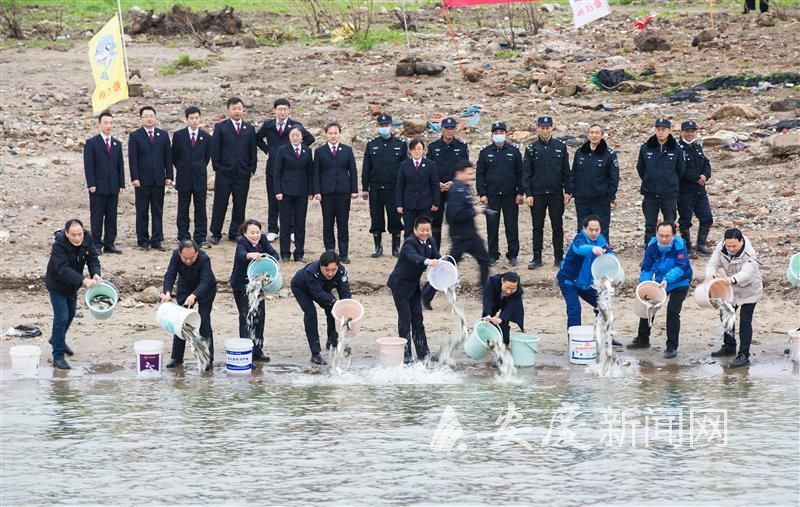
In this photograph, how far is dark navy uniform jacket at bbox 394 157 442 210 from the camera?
1711cm

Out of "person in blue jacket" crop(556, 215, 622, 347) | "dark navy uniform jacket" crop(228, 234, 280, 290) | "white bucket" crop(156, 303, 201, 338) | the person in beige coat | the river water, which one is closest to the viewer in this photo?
the river water

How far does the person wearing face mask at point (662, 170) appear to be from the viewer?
1728 centimetres

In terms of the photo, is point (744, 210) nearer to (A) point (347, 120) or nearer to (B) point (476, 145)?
(B) point (476, 145)

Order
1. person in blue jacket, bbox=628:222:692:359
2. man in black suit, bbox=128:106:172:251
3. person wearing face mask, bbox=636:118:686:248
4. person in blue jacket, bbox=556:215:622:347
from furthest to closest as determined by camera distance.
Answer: man in black suit, bbox=128:106:172:251, person wearing face mask, bbox=636:118:686:248, person in blue jacket, bbox=556:215:622:347, person in blue jacket, bbox=628:222:692:359

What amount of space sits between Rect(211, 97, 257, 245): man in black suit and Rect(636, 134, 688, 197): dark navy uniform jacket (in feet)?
17.7

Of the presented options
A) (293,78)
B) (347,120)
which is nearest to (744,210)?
(347,120)

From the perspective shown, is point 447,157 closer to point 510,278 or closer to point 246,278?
point 510,278

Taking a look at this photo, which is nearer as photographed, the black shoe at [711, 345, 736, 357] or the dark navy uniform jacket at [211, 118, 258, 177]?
the black shoe at [711, 345, 736, 357]

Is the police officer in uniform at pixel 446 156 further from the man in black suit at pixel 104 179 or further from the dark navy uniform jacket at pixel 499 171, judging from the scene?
the man in black suit at pixel 104 179

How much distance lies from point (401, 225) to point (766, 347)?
5.26 metres

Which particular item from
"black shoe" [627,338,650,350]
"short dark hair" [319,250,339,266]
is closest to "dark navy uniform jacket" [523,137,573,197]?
"black shoe" [627,338,650,350]

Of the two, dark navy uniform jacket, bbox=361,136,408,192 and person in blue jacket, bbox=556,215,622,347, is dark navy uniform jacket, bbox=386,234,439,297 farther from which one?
dark navy uniform jacket, bbox=361,136,408,192

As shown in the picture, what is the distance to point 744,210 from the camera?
62.6 ft

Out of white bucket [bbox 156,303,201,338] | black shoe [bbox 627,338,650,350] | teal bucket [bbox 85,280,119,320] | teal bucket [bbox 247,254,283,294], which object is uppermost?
teal bucket [bbox 247,254,283,294]
